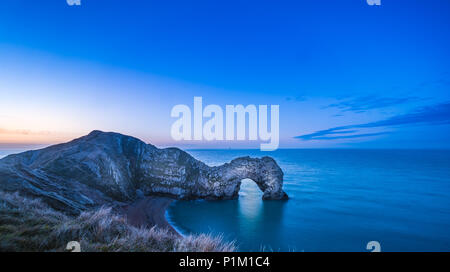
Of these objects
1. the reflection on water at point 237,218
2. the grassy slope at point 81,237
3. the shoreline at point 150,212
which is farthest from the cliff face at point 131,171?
the grassy slope at point 81,237

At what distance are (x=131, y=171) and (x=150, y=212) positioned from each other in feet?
14.4

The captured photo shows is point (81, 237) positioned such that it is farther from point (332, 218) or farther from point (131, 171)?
point (332, 218)

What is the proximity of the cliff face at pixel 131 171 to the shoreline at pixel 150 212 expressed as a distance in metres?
0.77

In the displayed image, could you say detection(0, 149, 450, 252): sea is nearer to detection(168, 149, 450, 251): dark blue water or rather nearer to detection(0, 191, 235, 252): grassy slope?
detection(168, 149, 450, 251): dark blue water

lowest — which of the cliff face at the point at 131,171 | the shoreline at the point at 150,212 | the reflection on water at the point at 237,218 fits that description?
the reflection on water at the point at 237,218

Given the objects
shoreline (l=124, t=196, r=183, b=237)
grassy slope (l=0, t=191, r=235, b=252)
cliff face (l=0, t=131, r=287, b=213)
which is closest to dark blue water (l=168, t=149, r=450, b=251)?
shoreline (l=124, t=196, r=183, b=237)

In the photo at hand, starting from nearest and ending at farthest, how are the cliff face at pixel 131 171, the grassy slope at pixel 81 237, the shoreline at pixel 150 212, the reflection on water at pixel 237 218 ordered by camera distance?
the grassy slope at pixel 81 237, the reflection on water at pixel 237 218, the shoreline at pixel 150 212, the cliff face at pixel 131 171

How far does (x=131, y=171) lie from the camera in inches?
555

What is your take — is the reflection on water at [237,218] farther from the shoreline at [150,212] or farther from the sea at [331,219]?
the shoreline at [150,212]

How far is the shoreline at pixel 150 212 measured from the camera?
9.68 meters

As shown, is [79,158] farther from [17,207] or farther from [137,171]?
[17,207]

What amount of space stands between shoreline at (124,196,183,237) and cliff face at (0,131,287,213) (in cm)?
77

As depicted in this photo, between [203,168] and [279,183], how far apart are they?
278 inches
